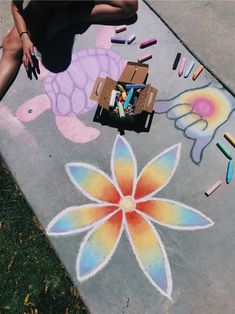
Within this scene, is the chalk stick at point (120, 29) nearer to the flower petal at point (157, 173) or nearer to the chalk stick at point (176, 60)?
the chalk stick at point (176, 60)

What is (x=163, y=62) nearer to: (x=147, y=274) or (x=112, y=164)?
(x=112, y=164)

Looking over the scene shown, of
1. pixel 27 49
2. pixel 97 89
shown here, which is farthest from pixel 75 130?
pixel 27 49

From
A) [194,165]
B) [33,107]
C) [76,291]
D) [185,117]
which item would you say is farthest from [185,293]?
[33,107]

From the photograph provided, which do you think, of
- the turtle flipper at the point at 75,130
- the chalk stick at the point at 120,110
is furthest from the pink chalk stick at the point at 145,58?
the turtle flipper at the point at 75,130

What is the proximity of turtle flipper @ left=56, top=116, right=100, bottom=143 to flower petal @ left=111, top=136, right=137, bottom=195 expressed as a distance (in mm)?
416

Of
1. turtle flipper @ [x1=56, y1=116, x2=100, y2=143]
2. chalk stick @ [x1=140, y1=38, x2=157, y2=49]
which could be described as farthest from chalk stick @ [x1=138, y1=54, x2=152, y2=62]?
turtle flipper @ [x1=56, y1=116, x2=100, y2=143]

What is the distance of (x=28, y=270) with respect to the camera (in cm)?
546

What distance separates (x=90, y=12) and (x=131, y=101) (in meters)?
2.01

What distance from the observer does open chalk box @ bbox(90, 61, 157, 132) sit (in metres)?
6.29

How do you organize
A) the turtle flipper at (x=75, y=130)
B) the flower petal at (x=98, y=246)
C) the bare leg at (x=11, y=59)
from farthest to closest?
the bare leg at (x=11, y=59) → the turtle flipper at (x=75, y=130) → the flower petal at (x=98, y=246)

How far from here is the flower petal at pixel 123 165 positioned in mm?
5953

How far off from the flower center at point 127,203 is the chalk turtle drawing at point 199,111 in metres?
1.09

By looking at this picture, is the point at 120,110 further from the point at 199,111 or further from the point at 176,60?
the point at 176,60

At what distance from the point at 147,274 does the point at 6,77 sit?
399cm
